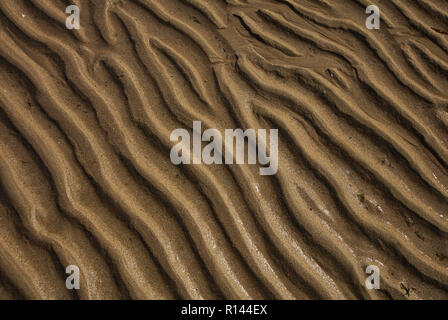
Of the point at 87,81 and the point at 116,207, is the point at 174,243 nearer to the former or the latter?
the point at 116,207

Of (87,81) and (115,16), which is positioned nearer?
(87,81)

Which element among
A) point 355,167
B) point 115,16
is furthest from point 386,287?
point 115,16

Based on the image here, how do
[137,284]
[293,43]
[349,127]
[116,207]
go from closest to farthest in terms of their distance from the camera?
1. [137,284]
2. [116,207]
3. [349,127]
4. [293,43]

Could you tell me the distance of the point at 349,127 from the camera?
269 centimetres

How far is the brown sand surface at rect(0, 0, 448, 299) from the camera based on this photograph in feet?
7.61

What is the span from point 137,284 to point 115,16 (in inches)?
82.8

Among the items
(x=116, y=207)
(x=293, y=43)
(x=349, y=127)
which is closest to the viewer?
(x=116, y=207)

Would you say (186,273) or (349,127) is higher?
(349,127)

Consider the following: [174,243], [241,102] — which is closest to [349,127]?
[241,102]

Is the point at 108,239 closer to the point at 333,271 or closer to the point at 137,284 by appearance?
the point at 137,284

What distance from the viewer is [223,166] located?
2.54 meters

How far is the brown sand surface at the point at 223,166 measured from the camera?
2.32 metres

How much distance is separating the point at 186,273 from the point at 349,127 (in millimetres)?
1529
